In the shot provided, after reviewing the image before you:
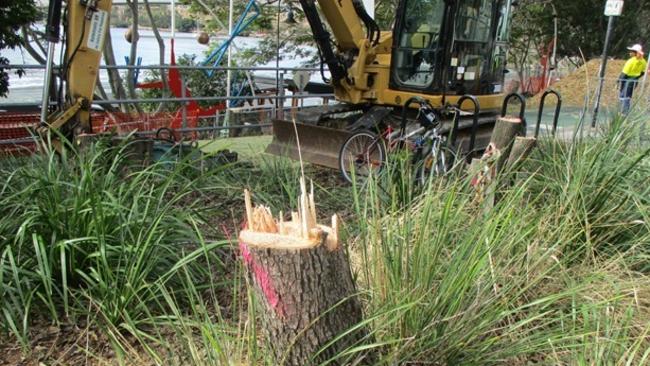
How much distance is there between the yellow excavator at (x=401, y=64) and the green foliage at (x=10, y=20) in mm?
4163

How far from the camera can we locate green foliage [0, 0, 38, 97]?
25.4 ft

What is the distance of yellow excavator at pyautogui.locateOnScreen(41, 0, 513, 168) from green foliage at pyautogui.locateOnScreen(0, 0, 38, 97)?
13.7 feet

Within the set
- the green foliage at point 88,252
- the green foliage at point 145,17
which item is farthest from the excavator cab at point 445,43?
the green foliage at point 145,17

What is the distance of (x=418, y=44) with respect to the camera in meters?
7.58

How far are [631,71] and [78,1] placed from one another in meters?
13.5

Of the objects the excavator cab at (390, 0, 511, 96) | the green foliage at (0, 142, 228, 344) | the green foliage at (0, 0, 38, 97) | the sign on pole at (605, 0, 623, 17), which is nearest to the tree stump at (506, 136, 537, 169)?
the green foliage at (0, 142, 228, 344)

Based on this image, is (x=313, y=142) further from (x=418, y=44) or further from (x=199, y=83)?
(x=199, y=83)

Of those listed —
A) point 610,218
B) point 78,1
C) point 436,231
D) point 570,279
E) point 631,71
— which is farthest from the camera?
Answer: point 631,71

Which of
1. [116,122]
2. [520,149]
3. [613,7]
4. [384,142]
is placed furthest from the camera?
[613,7]

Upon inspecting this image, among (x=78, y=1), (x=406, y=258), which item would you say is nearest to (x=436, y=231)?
(x=406, y=258)

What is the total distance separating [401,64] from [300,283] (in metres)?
6.39

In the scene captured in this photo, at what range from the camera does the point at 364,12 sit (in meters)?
8.02

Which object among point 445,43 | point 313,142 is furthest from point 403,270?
point 445,43

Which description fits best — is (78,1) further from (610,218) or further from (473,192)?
(610,218)
